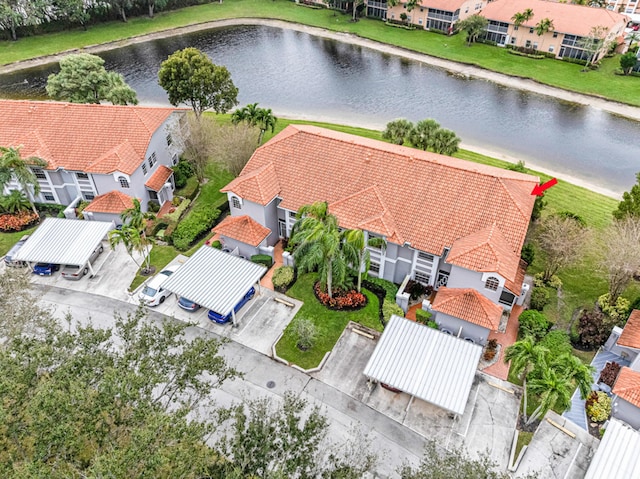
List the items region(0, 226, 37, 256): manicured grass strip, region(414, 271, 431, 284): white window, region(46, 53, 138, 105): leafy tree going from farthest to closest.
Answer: region(46, 53, 138, 105): leafy tree < region(0, 226, 37, 256): manicured grass strip < region(414, 271, 431, 284): white window

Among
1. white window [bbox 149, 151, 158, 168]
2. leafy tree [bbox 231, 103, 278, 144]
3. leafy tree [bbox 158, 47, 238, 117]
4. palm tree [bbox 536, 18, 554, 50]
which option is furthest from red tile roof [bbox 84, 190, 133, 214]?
palm tree [bbox 536, 18, 554, 50]

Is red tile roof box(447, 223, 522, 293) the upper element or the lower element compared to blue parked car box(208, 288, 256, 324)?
upper

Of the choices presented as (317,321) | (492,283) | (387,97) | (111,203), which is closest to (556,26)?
(387,97)

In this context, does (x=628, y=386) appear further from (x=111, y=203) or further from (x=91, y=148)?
(x=91, y=148)

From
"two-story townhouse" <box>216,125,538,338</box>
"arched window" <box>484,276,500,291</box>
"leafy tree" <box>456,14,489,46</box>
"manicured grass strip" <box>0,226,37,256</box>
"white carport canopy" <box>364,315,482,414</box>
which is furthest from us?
"leafy tree" <box>456,14,489,46</box>

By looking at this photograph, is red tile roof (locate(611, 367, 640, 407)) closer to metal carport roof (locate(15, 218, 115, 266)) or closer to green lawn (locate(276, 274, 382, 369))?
green lawn (locate(276, 274, 382, 369))

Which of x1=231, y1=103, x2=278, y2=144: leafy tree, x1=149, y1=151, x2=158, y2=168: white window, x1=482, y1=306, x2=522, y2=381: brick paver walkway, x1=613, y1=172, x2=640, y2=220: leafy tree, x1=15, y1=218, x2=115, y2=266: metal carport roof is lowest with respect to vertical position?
x1=482, y1=306, x2=522, y2=381: brick paver walkway
